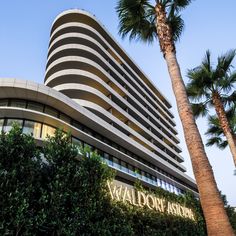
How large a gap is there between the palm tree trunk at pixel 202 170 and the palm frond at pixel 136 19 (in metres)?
4.14

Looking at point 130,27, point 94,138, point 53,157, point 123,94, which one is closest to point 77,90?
point 94,138

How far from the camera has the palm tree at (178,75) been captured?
6223 millimetres

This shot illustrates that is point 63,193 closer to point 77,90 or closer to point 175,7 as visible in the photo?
point 175,7

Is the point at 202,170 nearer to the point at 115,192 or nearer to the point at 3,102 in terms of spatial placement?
the point at 115,192

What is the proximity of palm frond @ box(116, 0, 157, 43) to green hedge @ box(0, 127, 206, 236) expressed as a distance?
643 centimetres

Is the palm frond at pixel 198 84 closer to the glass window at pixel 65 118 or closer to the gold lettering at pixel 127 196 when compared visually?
the gold lettering at pixel 127 196

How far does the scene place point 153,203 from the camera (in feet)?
48.9

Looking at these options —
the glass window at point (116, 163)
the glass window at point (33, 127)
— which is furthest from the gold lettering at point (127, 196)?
the glass window at point (116, 163)

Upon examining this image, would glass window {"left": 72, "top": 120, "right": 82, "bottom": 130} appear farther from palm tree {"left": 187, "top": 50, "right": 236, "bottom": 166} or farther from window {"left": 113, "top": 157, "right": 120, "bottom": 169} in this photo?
palm tree {"left": 187, "top": 50, "right": 236, "bottom": 166}

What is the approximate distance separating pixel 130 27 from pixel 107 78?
26278 mm

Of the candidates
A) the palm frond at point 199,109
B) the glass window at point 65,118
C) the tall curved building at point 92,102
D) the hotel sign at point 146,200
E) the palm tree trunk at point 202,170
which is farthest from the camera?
the glass window at point 65,118

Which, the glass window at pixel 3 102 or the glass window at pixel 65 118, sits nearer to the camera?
the glass window at pixel 3 102

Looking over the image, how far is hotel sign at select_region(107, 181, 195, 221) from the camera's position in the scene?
1189 centimetres

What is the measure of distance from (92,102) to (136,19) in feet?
75.5
